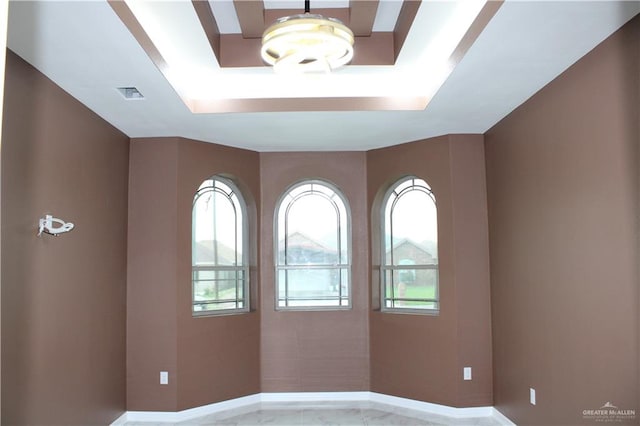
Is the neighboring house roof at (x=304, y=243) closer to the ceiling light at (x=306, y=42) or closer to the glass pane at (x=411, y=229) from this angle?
the glass pane at (x=411, y=229)

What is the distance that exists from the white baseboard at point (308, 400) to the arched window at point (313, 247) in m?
0.86

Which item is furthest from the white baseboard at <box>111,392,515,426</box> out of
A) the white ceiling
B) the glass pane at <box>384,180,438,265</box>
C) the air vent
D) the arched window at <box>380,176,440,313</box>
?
the air vent

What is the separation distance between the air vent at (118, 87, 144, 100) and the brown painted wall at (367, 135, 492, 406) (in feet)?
8.28

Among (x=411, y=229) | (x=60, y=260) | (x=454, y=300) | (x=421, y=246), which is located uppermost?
(x=411, y=229)

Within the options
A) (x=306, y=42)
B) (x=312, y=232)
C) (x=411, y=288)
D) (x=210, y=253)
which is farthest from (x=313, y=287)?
(x=306, y=42)

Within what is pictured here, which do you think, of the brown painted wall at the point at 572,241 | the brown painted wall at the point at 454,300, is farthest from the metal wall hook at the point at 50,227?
the brown painted wall at the point at 454,300

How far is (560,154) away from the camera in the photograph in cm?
339

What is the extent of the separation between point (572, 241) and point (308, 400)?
3.09 m

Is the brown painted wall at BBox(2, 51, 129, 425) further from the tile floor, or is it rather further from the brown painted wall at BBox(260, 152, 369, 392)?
the brown painted wall at BBox(260, 152, 369, 392)

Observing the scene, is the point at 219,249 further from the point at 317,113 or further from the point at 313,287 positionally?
the point at 317,113

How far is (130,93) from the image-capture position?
12.2ft

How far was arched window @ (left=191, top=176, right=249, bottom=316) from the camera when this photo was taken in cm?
515

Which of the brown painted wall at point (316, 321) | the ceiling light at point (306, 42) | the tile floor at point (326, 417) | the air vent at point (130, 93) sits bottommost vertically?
the tile floor at point (326, 417)

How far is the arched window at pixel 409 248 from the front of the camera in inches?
202
